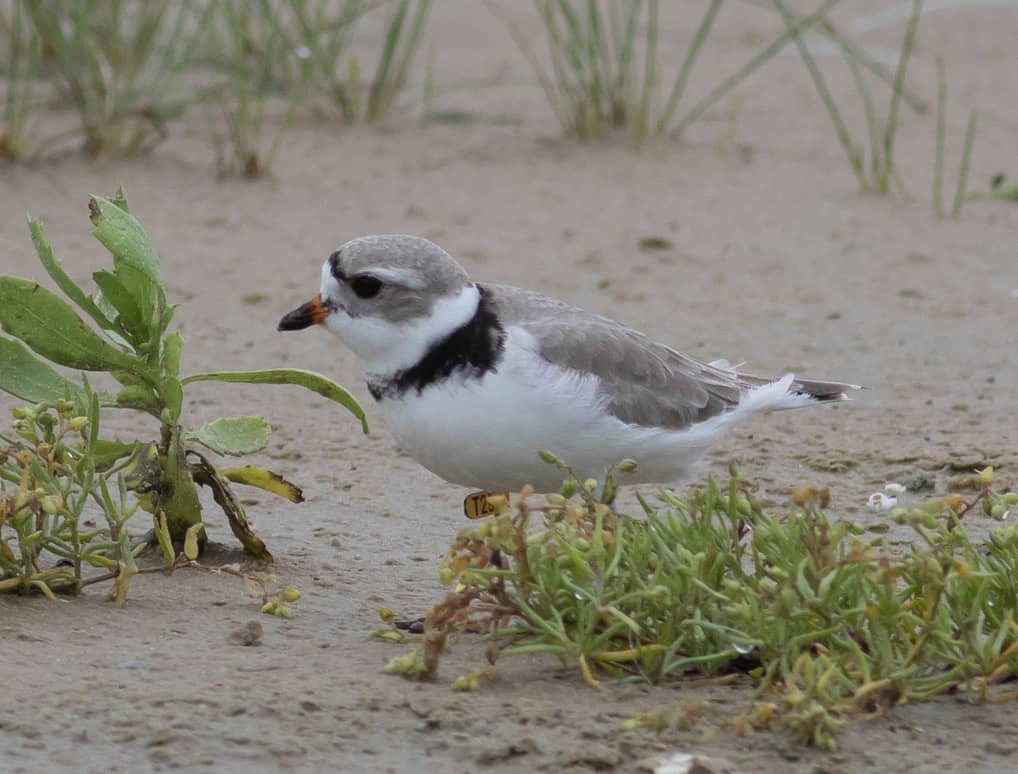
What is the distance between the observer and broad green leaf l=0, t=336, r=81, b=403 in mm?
3480

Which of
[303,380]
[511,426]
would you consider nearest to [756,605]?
[511,426]

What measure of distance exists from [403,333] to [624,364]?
1.87ft

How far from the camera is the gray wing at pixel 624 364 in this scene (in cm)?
372

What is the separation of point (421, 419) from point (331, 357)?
2.24m

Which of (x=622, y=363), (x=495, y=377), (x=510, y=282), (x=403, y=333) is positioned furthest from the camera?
(x=510, y=282)

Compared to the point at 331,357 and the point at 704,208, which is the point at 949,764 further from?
the point at 704,208

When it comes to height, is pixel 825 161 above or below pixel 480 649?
above

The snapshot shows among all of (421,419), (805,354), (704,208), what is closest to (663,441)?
(421,419)

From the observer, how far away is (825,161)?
305 inches

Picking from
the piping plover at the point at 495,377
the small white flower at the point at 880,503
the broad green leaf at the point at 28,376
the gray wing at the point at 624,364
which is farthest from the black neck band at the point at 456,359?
the small white flower at the point at 880,503

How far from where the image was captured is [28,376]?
3.50m

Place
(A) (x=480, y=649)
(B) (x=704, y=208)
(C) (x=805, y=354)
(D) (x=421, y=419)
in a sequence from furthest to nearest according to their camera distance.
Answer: (B) (x=704, y=208), (C) (x=805, y=354), (D) (x=421, y=419), (A) (x=480, y=649)

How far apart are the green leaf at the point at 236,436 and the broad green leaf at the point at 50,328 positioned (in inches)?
8.8

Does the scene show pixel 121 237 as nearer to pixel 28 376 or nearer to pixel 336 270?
pixel 28 376
